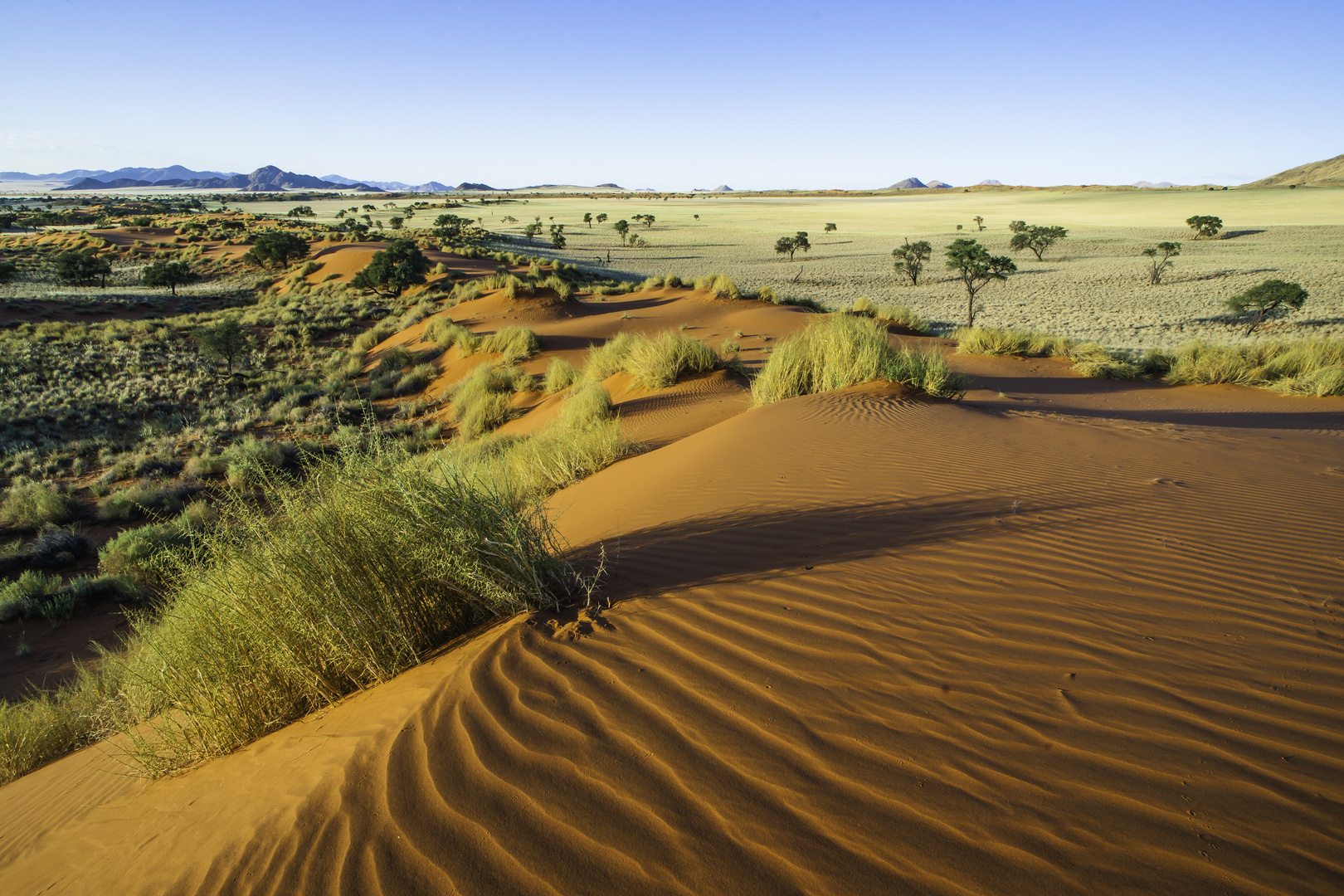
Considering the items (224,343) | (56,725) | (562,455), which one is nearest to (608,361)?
(562,455)

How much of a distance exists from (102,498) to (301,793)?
11262 millimetres

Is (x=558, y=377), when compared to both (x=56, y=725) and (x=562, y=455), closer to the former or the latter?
(x=562, y=455)

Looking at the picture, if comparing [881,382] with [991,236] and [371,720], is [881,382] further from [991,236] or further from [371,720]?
[991,236]

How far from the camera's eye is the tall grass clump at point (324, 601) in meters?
3.16

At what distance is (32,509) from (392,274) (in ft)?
73.9

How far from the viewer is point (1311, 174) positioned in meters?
125

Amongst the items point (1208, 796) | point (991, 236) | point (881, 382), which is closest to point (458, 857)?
point (1208, 796)

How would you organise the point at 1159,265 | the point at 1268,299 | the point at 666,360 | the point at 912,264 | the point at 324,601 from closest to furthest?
the point at 324,601 < the point at 666,360 < the point at 1268,299 < the point at 1159,265 < the point at 912,264

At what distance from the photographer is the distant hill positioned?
116750 millimetres

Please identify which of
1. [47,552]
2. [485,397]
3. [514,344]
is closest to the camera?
[47,552]

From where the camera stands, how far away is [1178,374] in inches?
548

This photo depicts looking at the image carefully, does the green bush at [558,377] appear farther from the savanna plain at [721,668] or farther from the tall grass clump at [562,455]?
the savanna plain at [721,668]

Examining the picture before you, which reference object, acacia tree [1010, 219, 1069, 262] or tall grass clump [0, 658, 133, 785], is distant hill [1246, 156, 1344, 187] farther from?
tall grass clump [0, 658, 133, 785]

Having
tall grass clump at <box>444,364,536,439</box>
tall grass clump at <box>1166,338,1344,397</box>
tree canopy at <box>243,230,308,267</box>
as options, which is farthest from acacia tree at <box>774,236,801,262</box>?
tall grass clump at <box>444,364,536,439</box>
